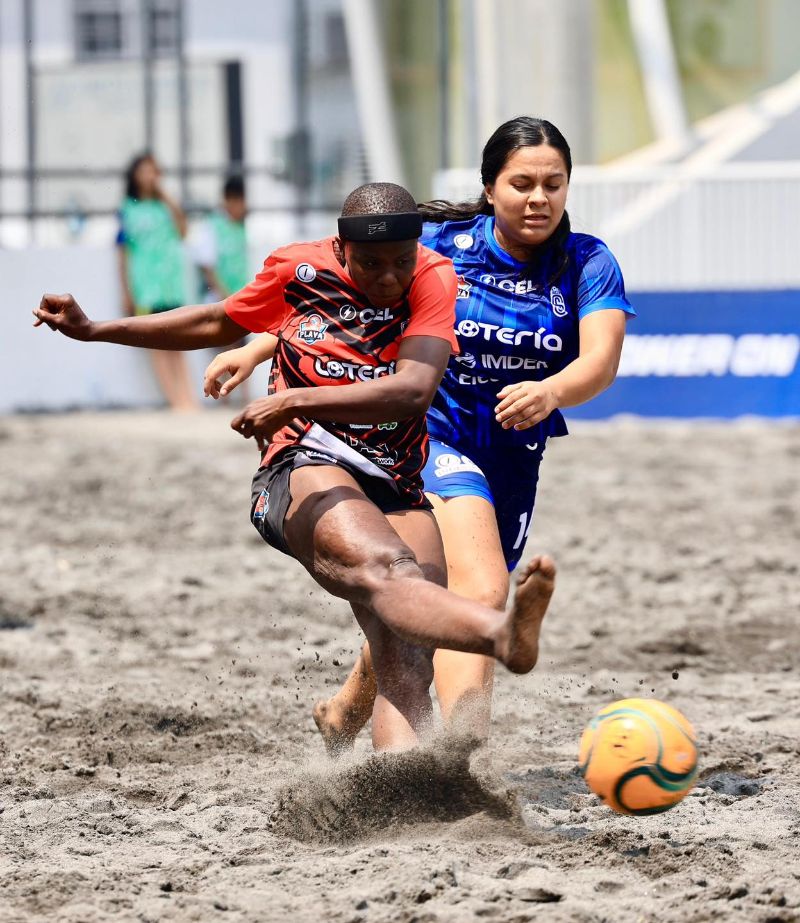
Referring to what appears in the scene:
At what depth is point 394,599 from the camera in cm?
418

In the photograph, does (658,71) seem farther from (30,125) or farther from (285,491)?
(285,491)

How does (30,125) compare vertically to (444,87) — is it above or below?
below

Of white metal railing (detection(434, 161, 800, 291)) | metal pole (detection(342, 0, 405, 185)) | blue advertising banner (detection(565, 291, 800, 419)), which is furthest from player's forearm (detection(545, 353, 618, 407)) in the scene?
metal pole (detection(342, 0, 405, 185))

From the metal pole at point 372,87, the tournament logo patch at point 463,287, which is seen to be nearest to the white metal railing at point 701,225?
the metal pole at point 372,87

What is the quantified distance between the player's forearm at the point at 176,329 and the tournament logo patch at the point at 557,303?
104 cm

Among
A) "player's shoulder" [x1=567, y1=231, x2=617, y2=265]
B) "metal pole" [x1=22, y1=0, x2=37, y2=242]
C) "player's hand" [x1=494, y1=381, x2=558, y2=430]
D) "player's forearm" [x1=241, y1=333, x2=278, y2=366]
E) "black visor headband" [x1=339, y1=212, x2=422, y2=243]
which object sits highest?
"metal pole" [x1=22, y1=0, x2=37, y2=242]

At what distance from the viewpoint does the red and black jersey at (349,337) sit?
4512 mm

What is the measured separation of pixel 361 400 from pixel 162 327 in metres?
0.92

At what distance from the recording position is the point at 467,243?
5.25 metres

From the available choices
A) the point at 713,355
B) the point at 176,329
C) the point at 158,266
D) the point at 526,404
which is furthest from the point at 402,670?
the point at 158,266

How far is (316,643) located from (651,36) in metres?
17.2

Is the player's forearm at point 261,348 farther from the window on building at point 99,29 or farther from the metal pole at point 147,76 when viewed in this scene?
the window on building at point 99,29

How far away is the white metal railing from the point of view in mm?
14695

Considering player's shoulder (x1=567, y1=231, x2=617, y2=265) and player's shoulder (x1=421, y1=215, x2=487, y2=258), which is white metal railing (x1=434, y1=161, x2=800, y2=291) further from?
player's shoulder (x1=567, y1=231, x2=617, y2=265)
